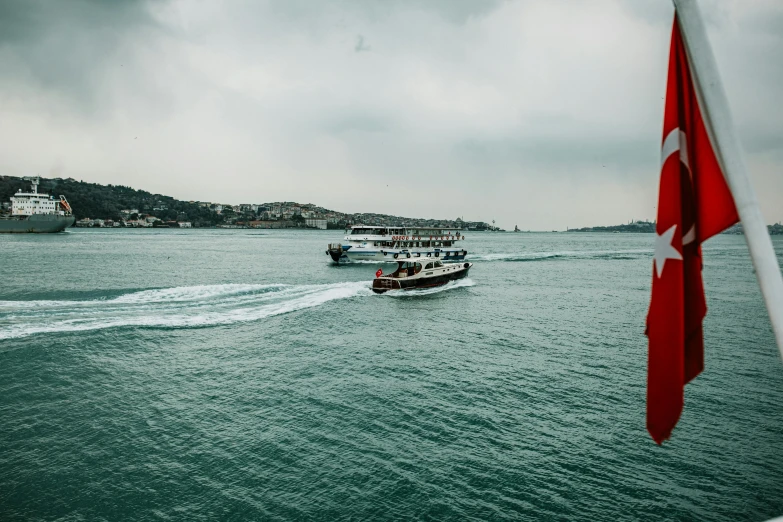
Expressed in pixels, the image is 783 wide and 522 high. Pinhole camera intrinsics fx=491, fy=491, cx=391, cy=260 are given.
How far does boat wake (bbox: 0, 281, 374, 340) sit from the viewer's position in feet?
78.7

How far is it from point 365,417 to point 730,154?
13.2 metres

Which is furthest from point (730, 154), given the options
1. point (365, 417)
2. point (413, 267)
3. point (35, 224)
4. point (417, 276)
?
point (35, 224)

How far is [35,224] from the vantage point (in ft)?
396

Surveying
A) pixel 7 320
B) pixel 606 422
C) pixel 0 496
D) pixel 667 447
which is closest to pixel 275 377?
pixel 0 496

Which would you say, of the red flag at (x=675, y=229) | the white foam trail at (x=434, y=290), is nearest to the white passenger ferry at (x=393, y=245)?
the white foam trail at (x=434, y=290)

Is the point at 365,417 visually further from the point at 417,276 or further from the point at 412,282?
the point at 417,276

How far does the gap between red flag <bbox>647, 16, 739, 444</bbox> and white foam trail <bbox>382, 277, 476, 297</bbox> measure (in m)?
33.5

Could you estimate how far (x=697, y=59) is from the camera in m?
2.55

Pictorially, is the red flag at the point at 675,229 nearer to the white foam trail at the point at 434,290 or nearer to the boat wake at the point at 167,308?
the boat wake at the point at 167,308

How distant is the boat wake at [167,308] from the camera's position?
24000 mm

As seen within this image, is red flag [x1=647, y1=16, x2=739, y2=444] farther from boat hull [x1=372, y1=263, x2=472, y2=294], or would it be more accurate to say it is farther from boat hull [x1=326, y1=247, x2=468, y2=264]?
boat hull [x1=326, y1=247, x2=468, y2=264]

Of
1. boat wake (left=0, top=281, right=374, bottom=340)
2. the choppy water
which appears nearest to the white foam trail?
boat wake (left=0, top=281, right=374, bottom=340)

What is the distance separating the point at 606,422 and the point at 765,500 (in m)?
4.08

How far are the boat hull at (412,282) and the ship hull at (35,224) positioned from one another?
388 ft
